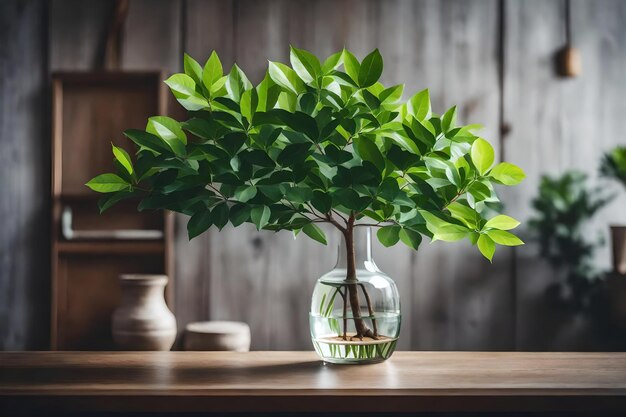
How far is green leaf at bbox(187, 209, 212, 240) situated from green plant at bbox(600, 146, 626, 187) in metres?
2.22

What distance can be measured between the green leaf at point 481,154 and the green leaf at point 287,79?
0.33 metres

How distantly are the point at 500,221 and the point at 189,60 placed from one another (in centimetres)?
62

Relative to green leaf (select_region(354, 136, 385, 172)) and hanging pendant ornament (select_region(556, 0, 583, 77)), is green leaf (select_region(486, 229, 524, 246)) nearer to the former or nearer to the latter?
green leaf (select_region(354, 136, 385, 172))

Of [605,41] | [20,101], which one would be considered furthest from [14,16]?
[605,41]

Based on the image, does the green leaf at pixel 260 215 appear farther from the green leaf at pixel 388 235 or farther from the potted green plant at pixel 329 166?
the green leaf at pixel 388 235

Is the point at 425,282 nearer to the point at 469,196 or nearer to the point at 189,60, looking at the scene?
the point at 469,196

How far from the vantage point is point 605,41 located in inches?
124

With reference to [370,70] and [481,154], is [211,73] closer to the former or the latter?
[370,70]

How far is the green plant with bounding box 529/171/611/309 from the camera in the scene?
3.04 m

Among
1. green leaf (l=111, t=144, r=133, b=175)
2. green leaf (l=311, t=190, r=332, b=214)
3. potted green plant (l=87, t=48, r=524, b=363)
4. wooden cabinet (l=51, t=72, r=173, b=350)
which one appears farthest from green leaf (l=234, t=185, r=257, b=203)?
wooden cabinet (l=51, t=72, r=173, b=350)

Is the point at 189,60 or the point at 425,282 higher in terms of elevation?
the point at 189,60

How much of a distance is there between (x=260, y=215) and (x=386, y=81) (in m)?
2.08

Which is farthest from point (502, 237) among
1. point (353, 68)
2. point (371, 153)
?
point (353, 68)

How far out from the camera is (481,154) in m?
1.15
